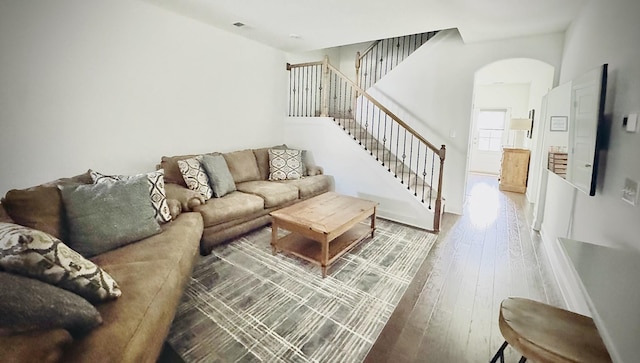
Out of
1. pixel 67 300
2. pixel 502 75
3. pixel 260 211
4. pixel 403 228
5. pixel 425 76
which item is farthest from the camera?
pixel 502 75

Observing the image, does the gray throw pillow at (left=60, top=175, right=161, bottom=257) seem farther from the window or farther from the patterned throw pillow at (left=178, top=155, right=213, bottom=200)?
the window

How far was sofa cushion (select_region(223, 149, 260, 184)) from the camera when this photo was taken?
4055mm

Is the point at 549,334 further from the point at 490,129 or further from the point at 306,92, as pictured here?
the point at 490,129

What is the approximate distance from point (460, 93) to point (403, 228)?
2.23m

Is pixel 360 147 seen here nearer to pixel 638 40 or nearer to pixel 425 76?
pixel 425 76

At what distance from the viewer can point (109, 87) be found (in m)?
3.07

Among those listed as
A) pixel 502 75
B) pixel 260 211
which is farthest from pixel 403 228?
pixel 502 75

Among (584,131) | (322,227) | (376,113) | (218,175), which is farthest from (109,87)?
(584,131)

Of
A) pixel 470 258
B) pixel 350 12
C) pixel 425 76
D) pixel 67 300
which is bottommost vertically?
pixel 470 258

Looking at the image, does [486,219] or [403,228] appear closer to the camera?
[403,228]

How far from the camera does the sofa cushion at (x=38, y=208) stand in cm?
175

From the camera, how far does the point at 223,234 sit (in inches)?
123

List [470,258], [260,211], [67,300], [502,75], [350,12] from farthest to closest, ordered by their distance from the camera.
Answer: [502,75] → [260,211] → [350,12] → [470,258] → [67,300]

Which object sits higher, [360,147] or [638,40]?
[638,40]
